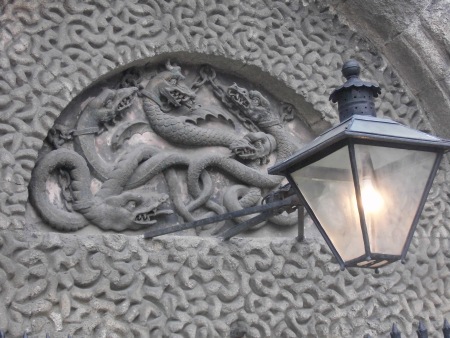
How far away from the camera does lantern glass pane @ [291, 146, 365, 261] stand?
6.97 feet

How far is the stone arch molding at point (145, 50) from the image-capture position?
8.95ft

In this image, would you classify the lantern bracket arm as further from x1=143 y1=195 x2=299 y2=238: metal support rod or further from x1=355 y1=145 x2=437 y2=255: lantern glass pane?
x1=355 y1=145 x2=437 y2=255: lantern glass pane

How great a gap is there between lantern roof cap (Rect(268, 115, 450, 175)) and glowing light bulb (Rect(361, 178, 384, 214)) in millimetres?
115

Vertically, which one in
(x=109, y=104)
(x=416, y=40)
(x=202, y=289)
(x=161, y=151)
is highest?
(x=416, y=40)

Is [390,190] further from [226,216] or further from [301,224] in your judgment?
[301,224]

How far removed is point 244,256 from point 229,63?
0.83m

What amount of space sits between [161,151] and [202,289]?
57cm

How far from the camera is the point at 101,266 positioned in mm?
2713

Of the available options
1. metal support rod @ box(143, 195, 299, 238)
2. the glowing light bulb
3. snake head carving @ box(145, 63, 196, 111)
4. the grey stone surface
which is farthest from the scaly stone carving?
the grey stone surface

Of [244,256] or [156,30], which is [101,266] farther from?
[156,30]

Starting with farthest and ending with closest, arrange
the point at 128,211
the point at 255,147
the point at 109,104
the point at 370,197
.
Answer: the point at 255,147 < the point at 109,104 < the point at 128,211 < the point at 370,197

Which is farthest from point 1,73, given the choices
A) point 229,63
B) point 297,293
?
point 297,293

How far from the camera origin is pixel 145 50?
3.06 metres

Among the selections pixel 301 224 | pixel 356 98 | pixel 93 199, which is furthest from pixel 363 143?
pixel 93 199
